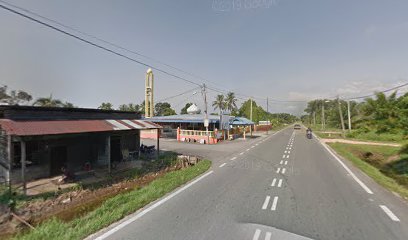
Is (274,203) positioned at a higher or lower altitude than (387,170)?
higher

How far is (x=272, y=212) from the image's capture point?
7.09 meters

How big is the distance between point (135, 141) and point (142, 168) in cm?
460

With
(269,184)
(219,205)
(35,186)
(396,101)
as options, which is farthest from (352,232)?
(35,186)

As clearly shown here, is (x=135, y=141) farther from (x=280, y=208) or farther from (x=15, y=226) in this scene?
(x=280, y=208)

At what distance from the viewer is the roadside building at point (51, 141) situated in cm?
995

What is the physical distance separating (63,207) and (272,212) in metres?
7.73

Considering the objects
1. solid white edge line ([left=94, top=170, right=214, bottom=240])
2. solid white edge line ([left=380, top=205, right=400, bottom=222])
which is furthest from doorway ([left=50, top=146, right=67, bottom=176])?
solid white edge line ([left=380, top=205, right=400, bottom=222])

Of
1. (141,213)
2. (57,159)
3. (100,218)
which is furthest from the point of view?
(57,159)

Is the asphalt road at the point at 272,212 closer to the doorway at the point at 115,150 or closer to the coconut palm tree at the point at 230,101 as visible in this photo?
the doorway at the point at 115,150

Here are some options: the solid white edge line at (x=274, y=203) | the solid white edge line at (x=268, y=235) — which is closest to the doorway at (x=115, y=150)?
the solid white edge line at (x=274, y=203)

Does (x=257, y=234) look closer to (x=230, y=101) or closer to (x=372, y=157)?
(x=372, y=157)

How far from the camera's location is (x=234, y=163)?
51.0ft

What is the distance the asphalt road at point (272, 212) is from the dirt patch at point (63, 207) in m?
2.65

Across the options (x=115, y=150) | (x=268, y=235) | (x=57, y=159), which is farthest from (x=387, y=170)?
(x=57, y=159)
